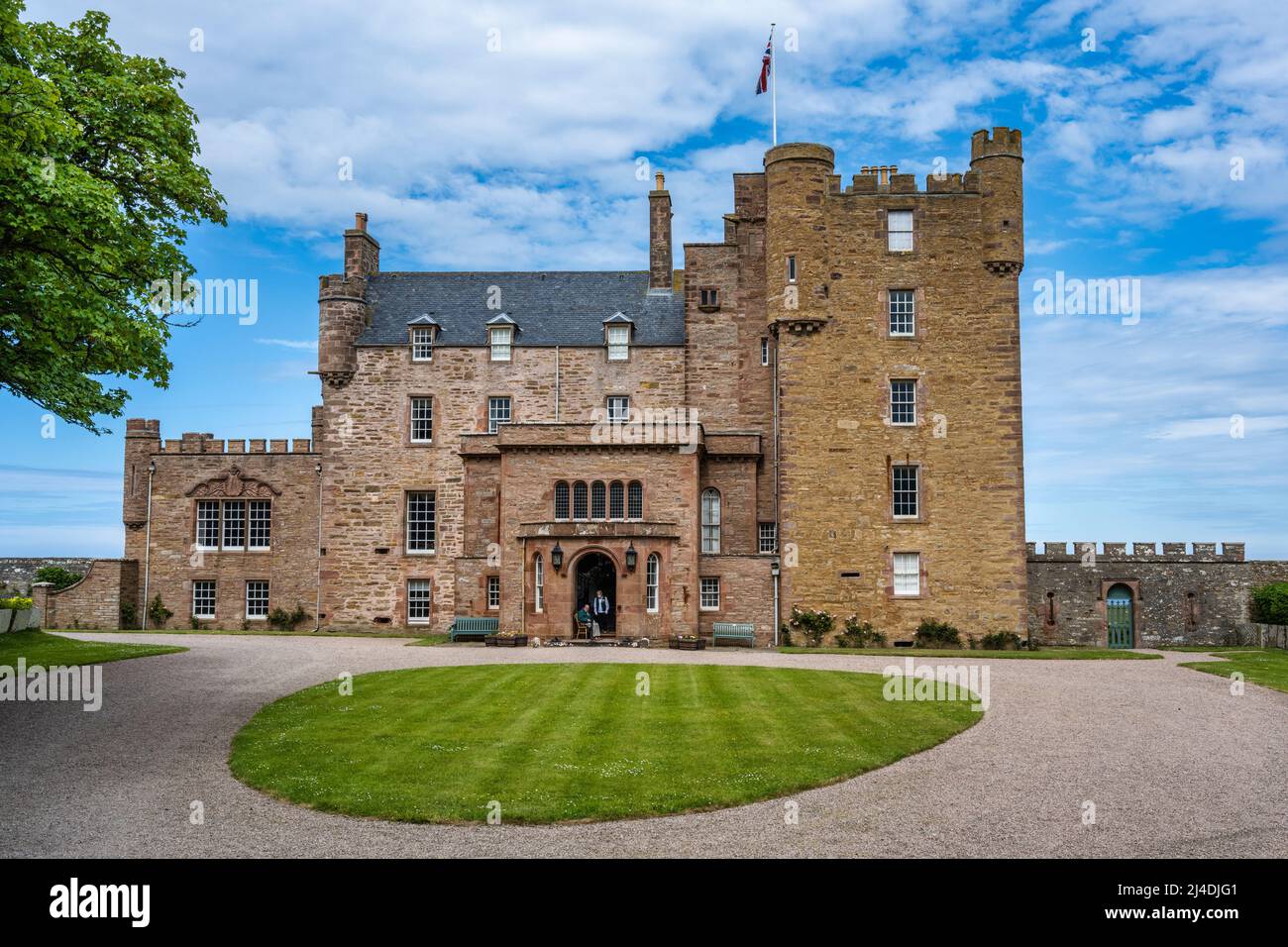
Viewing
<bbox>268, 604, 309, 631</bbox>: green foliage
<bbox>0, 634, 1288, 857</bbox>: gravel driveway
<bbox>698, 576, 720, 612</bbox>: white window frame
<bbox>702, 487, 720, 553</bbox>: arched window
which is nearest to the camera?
<bbox>0, 634, 1288, 857</bbox>: gravel driveway

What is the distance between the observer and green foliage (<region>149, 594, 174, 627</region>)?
4231 cm

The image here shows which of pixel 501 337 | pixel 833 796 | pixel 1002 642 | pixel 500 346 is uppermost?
pixel 501 337

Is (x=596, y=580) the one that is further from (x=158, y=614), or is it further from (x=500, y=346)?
(x=158, y=614)

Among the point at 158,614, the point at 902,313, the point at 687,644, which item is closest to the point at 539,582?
the point at 687,644

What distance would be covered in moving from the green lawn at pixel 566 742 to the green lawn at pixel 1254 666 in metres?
10.4

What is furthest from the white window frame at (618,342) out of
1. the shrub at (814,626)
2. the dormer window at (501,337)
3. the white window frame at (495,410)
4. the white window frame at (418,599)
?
the shrub at (814,626)

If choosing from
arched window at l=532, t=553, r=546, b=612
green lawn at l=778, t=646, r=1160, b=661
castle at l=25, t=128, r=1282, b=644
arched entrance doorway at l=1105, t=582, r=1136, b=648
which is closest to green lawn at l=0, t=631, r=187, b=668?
arched window at l=532, t=553, r=546, b=612

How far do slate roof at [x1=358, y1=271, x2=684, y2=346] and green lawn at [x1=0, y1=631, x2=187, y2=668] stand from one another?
730 inches

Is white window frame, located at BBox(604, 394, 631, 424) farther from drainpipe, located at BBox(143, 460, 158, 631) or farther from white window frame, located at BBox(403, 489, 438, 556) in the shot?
drainpipe, located at BBox(143, 460, 158, 631)

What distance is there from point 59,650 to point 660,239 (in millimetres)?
28281

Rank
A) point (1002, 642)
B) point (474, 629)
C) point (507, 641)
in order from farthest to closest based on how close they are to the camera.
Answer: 1. point (474, 629)
2. point (1002, 642)
3. point (507, 641)

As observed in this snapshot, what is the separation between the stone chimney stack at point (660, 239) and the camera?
141 feet

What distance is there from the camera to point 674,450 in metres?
35.2
